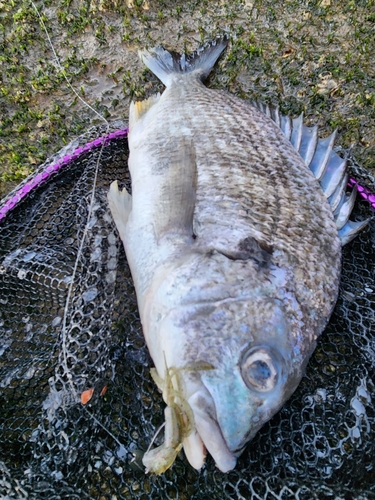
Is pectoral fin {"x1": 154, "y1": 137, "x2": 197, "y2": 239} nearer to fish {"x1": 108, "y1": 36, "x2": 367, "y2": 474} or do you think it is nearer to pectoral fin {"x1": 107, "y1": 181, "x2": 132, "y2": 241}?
fish {"x1": 108, "y1": 36, "x2": 367, "y2": 474}

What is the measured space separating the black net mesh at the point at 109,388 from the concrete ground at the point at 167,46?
0.81 metres

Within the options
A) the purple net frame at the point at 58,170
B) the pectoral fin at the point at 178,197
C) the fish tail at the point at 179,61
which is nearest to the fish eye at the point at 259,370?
the pectoral fin at the point at 178,197

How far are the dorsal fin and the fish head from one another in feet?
2.83

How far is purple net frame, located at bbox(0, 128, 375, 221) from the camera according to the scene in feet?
8.82

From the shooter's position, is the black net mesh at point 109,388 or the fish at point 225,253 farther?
the black net mesh at point 109,388

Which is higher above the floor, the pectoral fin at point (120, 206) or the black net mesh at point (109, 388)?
the pectoral fin at point (120, 206)

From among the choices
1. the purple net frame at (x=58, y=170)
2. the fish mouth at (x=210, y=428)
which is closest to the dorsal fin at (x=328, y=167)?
the purple net frame at (x=58, y=170)

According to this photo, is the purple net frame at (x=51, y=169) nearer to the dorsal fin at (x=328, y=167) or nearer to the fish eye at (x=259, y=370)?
the dorsal fin at (x=328, y=167)

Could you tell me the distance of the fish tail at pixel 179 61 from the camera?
3285 millimetres

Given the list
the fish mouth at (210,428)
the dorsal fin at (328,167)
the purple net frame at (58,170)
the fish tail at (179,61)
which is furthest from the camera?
the fish tail at (179,61)

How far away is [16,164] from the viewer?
3.31 meters

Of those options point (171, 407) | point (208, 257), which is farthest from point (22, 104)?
point (171, 407)

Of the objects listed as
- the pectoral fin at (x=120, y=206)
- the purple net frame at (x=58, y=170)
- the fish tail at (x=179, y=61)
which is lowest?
the pectoral fin at (x=120, y=206)

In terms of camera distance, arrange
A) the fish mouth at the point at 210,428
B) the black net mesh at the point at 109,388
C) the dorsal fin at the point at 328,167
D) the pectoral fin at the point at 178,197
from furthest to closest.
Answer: the dorsal fin at the point at 328,167
the pectoral fin at the point at 178,197
the black net mesh at the point at 109,388
the fish mouth at the point at 210,428
